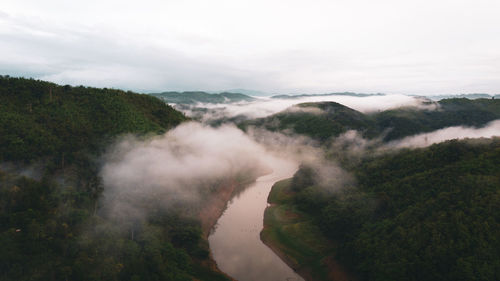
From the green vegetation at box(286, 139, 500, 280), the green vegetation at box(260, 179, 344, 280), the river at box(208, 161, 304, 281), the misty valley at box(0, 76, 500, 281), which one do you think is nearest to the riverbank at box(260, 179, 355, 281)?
the green vegetation at box(260, 179, 344, 280)

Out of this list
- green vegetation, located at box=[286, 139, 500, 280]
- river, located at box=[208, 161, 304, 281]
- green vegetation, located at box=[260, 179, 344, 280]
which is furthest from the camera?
green vegetation, located at box=[260, 179, 344, 280]

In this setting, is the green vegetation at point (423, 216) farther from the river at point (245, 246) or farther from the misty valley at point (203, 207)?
the river at point (245, 246)

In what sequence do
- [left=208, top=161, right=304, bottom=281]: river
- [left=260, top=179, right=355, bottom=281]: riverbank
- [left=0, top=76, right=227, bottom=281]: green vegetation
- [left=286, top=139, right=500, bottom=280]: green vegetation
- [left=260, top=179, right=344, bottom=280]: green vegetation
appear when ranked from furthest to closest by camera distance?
[left=260, top=179, right=344, bottom=280]: green vegetation, [left=260, top=179, right=355, bottom=281]: riverbank, [left=208, top=161, right=304, bottom=281]: river, [left=286, top=139, right=500, bottom=280]: green vegetation, [left=0, top=76, right=227, bottom=281]: green vegetation

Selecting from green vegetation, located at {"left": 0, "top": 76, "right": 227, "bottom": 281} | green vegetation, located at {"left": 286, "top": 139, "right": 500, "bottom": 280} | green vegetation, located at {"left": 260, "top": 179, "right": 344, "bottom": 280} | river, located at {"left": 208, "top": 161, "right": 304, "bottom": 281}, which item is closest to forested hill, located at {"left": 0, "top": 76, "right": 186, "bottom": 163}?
green vegetation, located at {"left": 0, "top": 76, "right": 227, "bottom": 281}

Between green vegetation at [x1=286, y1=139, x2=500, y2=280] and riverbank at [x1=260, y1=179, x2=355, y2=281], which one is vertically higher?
green vegetation at [x1=286, y1=139, x2=500, y2=280]

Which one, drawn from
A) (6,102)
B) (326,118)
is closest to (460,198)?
(6,102)

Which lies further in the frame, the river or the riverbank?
the riverbank

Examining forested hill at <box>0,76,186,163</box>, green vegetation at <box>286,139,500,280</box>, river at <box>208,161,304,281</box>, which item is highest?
forested hill at <box>0,76,186,163</box>

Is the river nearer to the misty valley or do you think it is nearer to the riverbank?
the misty valley
